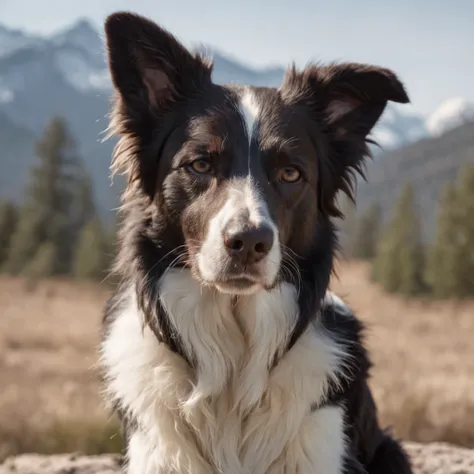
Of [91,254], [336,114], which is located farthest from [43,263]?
[336,114]

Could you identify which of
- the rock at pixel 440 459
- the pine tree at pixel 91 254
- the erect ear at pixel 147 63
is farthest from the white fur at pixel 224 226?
the pine tree at pixel 91 254

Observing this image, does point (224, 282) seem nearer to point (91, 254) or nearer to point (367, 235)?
point (91, 254)

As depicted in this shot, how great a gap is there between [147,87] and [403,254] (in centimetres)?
2853

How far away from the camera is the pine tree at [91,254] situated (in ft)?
103

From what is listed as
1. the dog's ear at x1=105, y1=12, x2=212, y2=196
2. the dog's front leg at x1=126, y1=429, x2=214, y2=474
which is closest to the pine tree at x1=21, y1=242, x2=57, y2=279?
the dog's ear at x1=105, y1=12, x2=212, y2=196

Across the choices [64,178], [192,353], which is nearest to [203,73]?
[192,353]

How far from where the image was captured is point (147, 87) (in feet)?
11.9

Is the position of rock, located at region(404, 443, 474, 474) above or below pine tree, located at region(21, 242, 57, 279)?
above

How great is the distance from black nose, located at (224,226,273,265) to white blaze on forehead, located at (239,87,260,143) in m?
0.67

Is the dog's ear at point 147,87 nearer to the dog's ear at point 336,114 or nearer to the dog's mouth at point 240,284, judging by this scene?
the dog's ear at point 336,114

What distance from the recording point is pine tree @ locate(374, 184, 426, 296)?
30.1m

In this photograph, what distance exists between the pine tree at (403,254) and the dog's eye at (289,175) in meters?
27.5

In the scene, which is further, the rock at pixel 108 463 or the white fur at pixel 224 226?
the rock at pixel 108 463

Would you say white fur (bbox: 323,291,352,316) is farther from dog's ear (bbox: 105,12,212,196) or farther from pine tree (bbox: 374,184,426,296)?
pine tree (bbox: 374,184,426,296)
